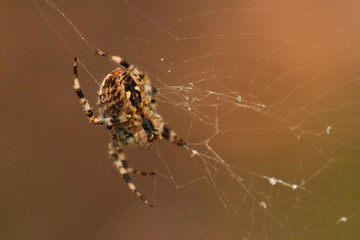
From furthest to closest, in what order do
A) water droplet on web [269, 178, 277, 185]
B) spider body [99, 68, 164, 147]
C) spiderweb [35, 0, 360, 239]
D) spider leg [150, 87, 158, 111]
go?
1. water droplet on web [269, 178, 277, 185]
2. spiderweb [35, 0, 360, 239]
3. spider leg [150, 87, 158, 111]
4. spider body [99, 68, 164, 147]

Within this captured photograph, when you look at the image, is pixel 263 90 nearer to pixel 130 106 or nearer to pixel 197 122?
pixel 197 122

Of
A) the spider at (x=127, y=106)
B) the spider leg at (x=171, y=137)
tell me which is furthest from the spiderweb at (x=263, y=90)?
the spider at (x=127, y=106)

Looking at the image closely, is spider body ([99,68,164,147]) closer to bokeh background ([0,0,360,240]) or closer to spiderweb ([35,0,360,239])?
bokeh background ([0,0,360,240])

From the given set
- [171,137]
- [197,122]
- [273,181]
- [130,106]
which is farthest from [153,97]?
[273,181]

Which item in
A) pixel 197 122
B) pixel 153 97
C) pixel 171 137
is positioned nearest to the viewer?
pixel 153 97

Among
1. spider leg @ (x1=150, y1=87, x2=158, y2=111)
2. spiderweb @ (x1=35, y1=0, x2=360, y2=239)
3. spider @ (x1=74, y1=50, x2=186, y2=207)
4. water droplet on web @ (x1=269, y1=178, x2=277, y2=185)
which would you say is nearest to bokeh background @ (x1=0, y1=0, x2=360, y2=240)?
spiderweb @ (x1=35, y1=0, x2=360, y2=239)

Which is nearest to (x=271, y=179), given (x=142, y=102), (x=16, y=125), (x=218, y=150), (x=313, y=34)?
(x=218, y=150)

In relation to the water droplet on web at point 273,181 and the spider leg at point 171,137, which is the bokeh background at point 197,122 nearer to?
the water droplet on web at point 273,181
